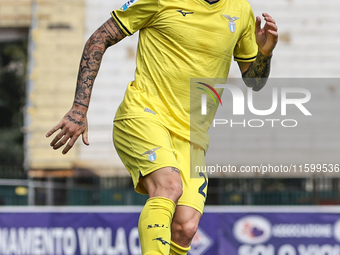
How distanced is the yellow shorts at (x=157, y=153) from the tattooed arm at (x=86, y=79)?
10.8 inches

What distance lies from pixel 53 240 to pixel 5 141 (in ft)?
48.2

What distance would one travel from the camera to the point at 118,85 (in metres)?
11.8

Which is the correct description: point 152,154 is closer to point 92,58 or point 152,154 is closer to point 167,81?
point 167,81

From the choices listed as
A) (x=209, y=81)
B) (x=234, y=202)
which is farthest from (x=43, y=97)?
(x=209, y=81)

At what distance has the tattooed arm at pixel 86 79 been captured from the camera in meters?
3.31

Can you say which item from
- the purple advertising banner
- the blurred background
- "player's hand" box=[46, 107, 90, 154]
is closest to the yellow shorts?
"player's hand" box=[46, 107, 90, 154]

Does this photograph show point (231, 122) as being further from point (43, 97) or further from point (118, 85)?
point (43, 97)

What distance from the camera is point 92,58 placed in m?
3.48

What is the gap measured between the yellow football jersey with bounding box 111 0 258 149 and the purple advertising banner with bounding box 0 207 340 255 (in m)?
3.86

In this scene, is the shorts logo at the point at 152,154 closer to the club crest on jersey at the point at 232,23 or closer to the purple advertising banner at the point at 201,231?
the club crest on jersey at the point at 232,23

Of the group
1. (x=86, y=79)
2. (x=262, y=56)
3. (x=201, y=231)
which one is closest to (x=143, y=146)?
(x=86, y=79)

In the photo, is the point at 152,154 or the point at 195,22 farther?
the point at 195,22

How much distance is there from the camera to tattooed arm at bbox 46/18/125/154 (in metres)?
3.31

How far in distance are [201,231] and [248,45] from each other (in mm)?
3797
